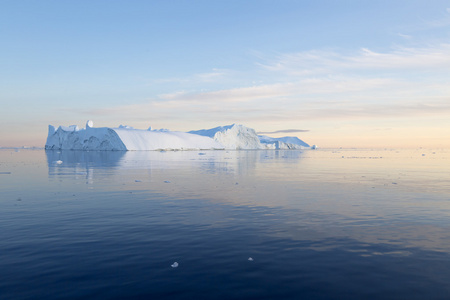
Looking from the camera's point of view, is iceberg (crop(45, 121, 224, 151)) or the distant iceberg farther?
the distant iceberg

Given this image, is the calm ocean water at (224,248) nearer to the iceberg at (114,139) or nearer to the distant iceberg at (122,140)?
the iceberg at (114,139)

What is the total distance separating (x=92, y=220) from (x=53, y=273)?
472cm

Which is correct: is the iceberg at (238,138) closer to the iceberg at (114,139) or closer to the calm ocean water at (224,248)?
the iceberg at (114,139)

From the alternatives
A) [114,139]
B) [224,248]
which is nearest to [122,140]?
[114,139]

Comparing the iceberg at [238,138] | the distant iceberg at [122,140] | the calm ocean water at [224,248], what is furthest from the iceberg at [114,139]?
the calm ocean water at [224,248]

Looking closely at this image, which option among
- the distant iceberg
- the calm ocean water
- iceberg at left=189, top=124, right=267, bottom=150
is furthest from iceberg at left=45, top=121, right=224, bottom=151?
the calm ocean water

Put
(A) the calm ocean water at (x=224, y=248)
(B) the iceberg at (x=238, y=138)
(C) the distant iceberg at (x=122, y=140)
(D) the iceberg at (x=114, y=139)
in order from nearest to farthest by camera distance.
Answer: (A) the calm ocean water at (x=224, y=248) < (D) the iceberg at (x=114, y=139) < (C) the distant iceberg at (x=122, y=140) < (B) the iceberg at (x=238, y=138)

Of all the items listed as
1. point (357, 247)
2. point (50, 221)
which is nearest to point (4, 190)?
point (50, 221)

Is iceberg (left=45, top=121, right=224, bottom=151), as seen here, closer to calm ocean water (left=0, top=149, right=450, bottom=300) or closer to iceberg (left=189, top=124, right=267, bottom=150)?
iceberg (left=189, top=124, right=267, bottom=150)

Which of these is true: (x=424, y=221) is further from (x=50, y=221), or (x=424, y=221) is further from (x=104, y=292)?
(x=50, y=221)

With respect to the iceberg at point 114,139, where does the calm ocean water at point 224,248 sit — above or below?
below

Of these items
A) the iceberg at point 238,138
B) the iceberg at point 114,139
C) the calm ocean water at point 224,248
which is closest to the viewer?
the calm ocean water at point 224,248

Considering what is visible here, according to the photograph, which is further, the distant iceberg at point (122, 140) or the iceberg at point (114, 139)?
the distant iceberg at point (122, 140)

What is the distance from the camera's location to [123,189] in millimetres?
19016
